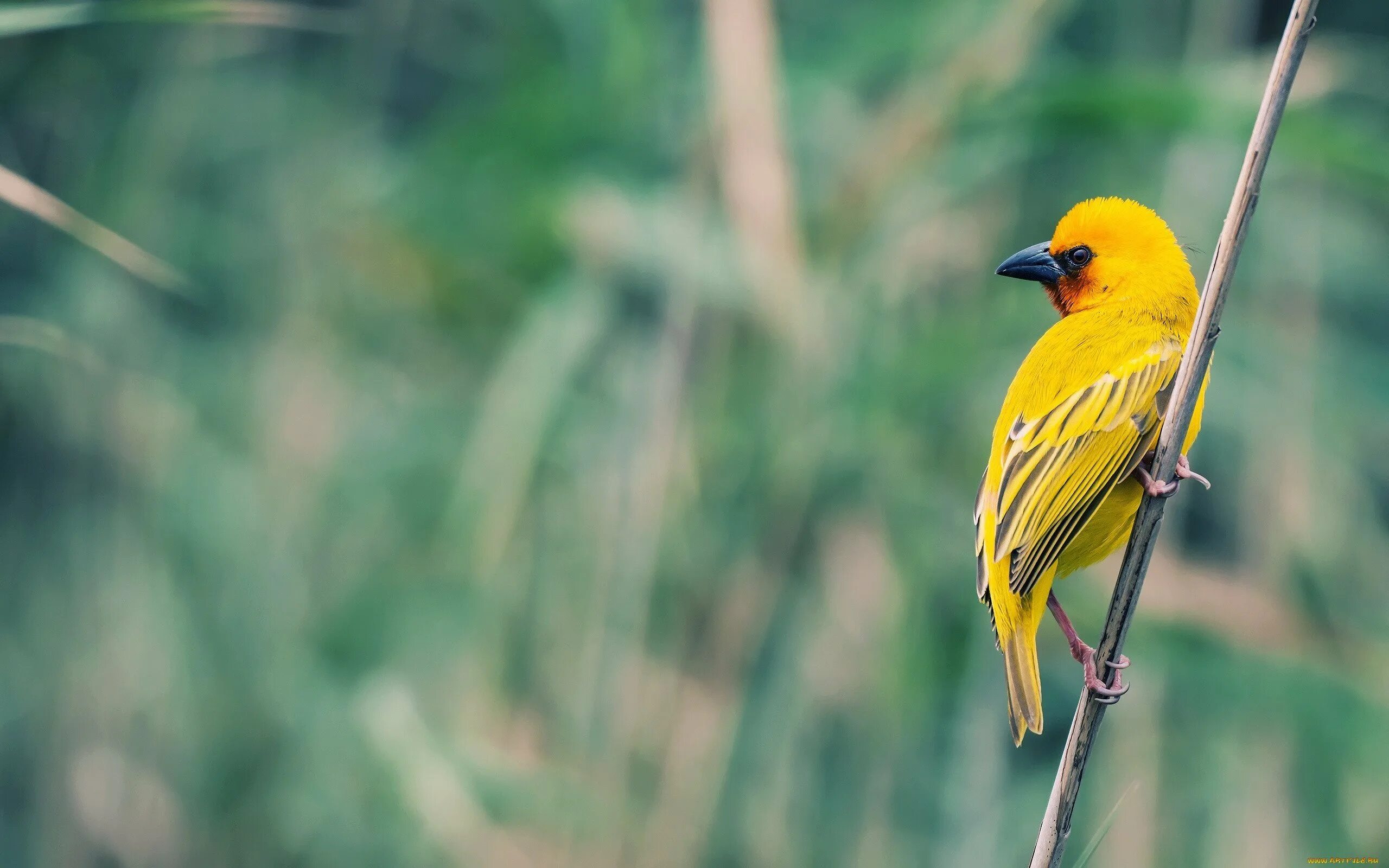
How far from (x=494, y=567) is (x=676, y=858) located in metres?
0.62

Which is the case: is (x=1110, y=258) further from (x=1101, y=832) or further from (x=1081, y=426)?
(x=1101, y=832)

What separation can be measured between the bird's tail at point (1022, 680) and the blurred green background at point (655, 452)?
77 centimetres

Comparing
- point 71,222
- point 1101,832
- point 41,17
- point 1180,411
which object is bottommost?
point 1101,832

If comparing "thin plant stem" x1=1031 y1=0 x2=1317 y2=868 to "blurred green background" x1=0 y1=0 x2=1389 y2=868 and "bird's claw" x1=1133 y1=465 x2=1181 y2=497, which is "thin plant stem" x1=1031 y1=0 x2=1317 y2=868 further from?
"blurred green background" x1=0 y1=0 x2=1389 y2=868

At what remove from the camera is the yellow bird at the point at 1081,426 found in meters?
1.13

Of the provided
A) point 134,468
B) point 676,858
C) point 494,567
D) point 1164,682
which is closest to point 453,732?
point 494,567

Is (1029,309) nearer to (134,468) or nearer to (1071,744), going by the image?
(1071,744)

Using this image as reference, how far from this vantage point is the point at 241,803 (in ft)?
8.11

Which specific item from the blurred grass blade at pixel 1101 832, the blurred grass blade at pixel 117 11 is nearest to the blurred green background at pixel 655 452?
the blurred grass blade at pixel 117 11

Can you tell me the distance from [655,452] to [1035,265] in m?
0.75

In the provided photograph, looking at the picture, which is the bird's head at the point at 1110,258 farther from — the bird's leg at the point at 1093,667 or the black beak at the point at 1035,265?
the bird's leg at the point at 1093,667

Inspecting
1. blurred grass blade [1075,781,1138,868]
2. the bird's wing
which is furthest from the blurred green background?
blurred grass blade [1075,781,1138,868]

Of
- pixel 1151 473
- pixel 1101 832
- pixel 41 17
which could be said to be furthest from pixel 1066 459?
pixel 41 17

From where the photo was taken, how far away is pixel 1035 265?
1477mm
